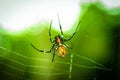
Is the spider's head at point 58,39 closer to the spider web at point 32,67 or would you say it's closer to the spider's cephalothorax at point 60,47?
the spider's cephalothorax at point 60,47

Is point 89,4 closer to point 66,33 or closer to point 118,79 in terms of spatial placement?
point 66,33

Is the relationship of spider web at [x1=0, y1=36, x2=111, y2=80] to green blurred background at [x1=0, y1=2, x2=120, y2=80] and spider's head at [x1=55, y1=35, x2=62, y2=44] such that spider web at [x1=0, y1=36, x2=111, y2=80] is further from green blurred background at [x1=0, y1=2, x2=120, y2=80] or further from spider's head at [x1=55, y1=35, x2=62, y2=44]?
spider's head at [x1=55, y1=35, x2=62, y2=44]

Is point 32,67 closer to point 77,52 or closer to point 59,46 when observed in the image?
point 59,46

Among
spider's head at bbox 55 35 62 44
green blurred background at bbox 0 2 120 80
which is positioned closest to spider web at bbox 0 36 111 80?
green blurred background at bbox 0 2 120 80

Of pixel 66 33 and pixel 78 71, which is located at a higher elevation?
pixel 66 33

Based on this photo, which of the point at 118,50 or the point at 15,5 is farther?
the point at 118,50

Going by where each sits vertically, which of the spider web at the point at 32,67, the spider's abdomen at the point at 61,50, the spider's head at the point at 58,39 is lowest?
the spider web at the point at 32,67

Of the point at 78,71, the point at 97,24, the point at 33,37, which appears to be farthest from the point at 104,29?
the point at 33,37

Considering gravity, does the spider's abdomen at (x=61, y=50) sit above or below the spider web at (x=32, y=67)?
above

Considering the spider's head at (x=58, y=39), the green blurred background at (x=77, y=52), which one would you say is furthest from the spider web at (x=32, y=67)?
the spider's head at (x=58, y=39)
